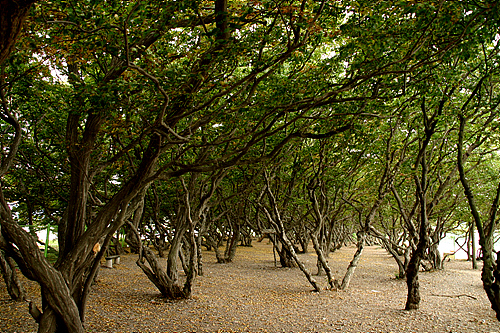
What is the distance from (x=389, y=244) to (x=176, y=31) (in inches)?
430

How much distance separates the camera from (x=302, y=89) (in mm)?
6668

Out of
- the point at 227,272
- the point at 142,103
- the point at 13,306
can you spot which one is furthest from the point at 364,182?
the point at 13,306

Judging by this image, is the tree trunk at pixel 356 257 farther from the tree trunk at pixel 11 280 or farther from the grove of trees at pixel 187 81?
the tree trunk at pixel 11 280

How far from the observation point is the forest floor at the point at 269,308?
22.2ft

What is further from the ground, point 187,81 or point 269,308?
point 187,81

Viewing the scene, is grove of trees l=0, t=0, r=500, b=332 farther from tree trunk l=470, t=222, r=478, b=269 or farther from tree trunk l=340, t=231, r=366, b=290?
tree trunk l=470, t=222, r=478, b=269

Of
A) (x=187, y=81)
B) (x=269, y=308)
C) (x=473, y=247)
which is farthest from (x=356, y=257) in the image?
(x=473, y=247)

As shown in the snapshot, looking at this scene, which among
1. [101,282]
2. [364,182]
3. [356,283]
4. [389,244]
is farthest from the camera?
[364,182]

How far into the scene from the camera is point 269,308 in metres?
8.34

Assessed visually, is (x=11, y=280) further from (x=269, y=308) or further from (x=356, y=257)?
(x=356, y=257)

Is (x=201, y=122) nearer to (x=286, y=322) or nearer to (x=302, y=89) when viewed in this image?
(x=302, y=89)

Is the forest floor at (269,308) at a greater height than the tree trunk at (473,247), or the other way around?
the tree trunk at (473,247)

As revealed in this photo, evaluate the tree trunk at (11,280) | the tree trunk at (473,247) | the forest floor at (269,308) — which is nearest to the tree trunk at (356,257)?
the forest floor at (269,308)

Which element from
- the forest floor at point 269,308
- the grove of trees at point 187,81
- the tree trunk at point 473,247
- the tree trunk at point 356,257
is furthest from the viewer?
the tree trunk at point 473,247
